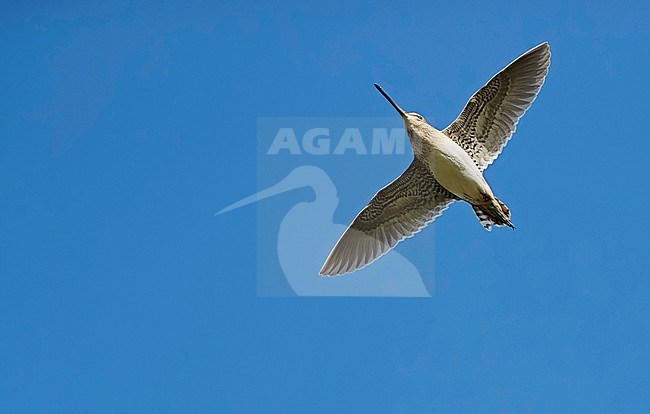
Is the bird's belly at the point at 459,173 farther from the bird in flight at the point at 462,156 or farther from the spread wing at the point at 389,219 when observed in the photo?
the spread wing at the point at 389,219

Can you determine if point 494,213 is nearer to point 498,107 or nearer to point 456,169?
point 456,169

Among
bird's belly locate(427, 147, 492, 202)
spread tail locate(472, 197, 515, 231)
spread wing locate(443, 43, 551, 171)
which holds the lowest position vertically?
spread tail locate(472, 197, 515, 231)

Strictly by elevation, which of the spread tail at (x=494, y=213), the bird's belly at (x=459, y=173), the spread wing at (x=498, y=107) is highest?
the spread wing at (x=498, y=107)

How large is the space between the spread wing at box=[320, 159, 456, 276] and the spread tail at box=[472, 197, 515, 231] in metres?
0.23

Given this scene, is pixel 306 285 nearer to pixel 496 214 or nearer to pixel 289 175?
pixel 289 175

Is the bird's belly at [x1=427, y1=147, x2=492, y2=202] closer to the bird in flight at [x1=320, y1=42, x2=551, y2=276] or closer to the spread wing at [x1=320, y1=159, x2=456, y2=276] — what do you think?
the bird in flight at [x1=320, y1=42, x2=551, y2=276]

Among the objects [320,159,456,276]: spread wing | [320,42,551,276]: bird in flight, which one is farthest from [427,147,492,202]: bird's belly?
[320,159,456,276]: spread wing

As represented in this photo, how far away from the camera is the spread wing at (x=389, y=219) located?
332cm

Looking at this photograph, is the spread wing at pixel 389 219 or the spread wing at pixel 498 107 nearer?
the spread wing at pixel 498 107

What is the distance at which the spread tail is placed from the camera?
3.03m

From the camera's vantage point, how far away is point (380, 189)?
3.35 m

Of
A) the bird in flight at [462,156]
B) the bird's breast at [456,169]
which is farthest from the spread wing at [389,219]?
the bird's breast at [456,169]

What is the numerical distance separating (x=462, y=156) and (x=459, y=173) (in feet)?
0.19

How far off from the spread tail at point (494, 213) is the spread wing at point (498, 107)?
15cm
